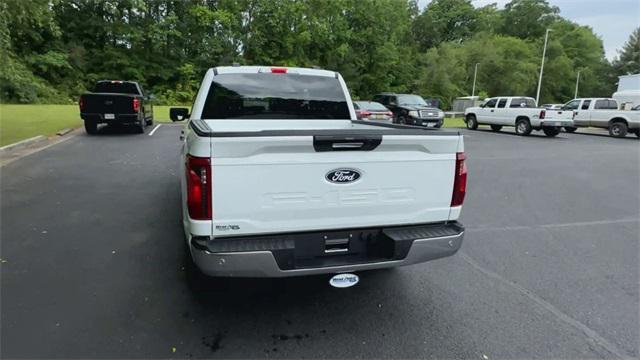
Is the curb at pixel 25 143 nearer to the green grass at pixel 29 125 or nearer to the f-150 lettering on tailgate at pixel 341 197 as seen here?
the green grass at pixel 29 125

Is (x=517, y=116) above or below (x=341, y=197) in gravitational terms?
above

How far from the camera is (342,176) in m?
2.93

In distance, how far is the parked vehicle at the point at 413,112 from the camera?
20.1 metres

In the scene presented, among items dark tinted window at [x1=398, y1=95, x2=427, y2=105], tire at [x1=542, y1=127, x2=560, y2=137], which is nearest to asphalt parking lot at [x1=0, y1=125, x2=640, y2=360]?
tire at [x1=542, y1=127, x2=560, y2=137]

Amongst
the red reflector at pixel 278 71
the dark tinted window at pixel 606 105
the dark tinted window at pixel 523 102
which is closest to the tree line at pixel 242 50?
the dark tinted window at pixel 606 105

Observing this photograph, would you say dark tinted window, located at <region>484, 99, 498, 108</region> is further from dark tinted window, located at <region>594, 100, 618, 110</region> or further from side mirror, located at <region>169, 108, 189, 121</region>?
side mirror, located at <region>169, 108, 189, 121</region>

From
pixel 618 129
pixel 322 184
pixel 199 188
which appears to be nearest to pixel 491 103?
pixel 618 129

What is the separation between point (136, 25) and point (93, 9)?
13.0ft

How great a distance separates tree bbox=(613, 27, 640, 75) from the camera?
71.9 meters

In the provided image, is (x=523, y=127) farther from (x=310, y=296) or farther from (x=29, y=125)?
(x=29, y=125)

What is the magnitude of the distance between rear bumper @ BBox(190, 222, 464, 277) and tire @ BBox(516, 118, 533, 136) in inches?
723

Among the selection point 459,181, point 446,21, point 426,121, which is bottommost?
point 426,121

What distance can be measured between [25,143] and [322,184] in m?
11.9

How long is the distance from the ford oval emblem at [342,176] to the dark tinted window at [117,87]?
16.2 metres
